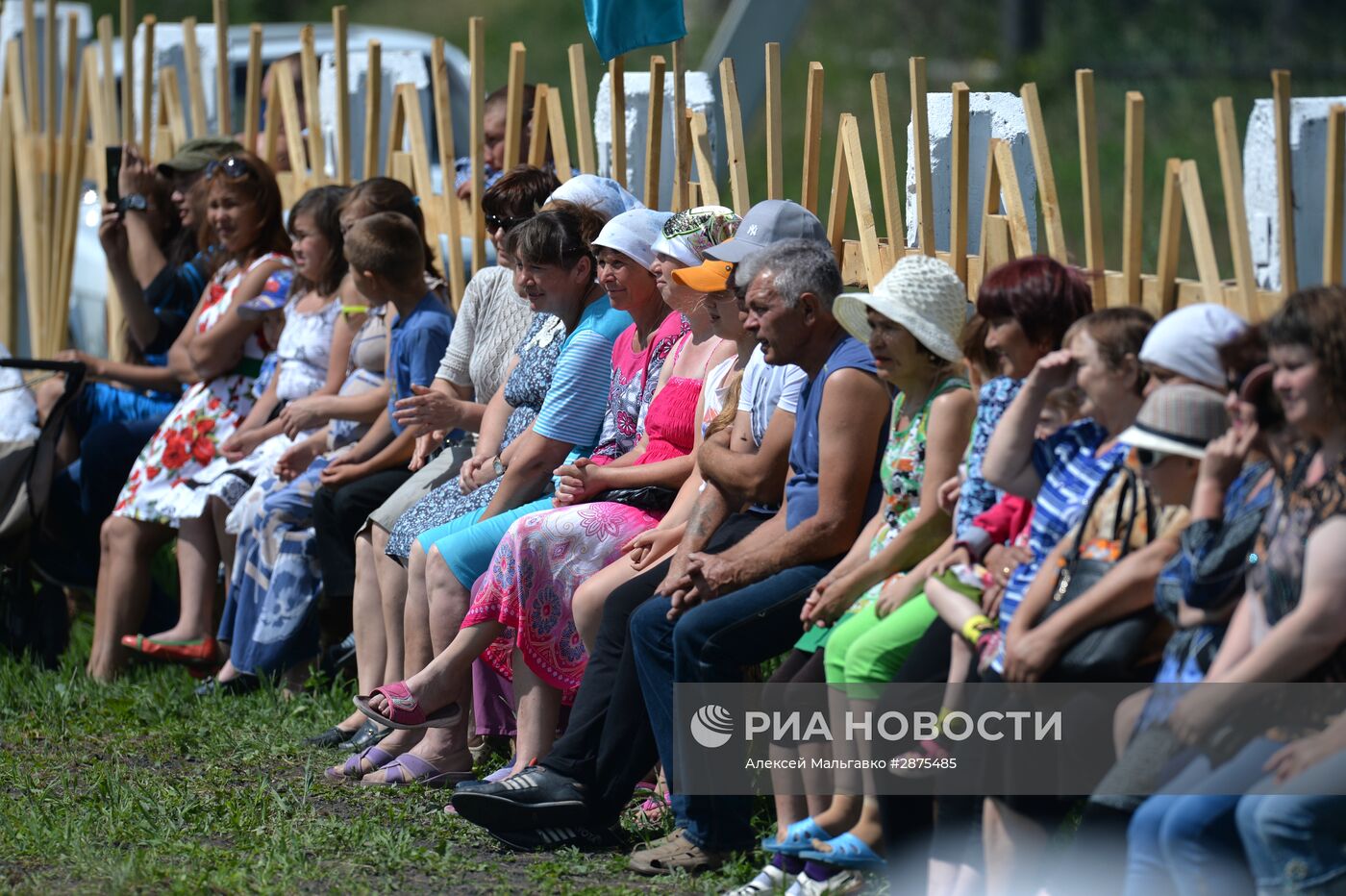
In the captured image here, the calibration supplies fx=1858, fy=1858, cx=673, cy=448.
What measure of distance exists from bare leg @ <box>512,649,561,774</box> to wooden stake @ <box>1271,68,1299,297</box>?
2.13m

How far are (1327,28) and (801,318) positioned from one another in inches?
701

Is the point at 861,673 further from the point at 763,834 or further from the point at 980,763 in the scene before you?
the point at 763,834

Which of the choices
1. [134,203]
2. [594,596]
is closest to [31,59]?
[134,203]

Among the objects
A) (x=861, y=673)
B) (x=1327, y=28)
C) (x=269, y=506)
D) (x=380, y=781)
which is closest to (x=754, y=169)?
(x=1327, y=28)

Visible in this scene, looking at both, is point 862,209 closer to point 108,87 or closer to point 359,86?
point 359,86

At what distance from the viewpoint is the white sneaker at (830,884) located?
3924 millimetres

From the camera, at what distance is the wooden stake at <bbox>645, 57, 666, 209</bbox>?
6105 mm

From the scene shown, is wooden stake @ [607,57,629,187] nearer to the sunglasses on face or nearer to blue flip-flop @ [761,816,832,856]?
blue flip-flop @ [761,816,832,856]

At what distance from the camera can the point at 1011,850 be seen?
3443 mm

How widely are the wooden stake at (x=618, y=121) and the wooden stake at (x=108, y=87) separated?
139 inches

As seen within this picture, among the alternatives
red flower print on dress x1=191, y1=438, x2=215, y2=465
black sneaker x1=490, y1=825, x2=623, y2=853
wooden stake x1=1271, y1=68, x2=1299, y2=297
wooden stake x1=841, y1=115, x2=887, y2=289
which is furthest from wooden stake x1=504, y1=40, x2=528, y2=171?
wooden stake x1=1271, y1=68, x2=1299, y2=297

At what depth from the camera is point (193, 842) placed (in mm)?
4594

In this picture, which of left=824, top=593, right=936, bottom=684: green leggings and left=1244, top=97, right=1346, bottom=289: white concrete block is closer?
left=824, top=593, right=936, bottom=684: green leggings

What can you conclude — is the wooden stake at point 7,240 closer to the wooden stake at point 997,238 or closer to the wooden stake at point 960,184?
the wooden stake at point 960,184
